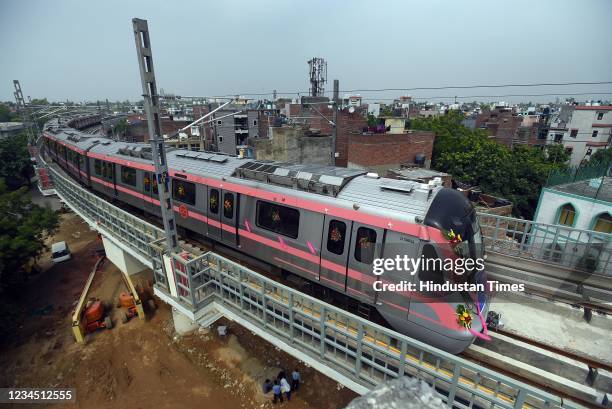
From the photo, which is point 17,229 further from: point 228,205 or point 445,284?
point 445,284

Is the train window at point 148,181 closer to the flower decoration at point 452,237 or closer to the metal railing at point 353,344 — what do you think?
the metal railing at point 353,344

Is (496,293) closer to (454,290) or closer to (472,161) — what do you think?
(454,290)

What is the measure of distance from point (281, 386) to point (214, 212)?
23.3ft

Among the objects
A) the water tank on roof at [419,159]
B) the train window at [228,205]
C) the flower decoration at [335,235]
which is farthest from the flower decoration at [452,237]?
the water tank on roof at [419,159]

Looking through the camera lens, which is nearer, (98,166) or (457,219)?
(457,219)

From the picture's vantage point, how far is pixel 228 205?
32.9 ft

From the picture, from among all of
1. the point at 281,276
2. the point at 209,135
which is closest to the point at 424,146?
the point at 281,276

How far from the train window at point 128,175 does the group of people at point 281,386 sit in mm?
10851

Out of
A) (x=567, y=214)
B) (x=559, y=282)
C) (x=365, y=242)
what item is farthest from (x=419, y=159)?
(x=365, y=242)

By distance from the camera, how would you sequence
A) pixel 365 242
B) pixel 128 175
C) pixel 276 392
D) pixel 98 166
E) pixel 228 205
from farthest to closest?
pixel 98 166 < pixel 128 175 < pixel 276 392 < pixel 228 205 < pixel 365 242

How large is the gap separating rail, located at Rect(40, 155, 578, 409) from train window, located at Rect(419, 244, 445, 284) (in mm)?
1440

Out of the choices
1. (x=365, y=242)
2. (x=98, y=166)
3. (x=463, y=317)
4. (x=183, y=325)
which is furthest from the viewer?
(x=98, y=166)

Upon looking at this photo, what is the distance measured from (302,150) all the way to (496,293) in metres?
18.4

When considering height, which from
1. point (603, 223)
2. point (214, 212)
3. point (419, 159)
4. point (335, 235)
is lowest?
point (603, 223)
